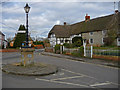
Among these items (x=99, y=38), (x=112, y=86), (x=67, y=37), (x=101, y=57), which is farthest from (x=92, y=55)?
(x=67, y=37)

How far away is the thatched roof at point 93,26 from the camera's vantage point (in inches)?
1183

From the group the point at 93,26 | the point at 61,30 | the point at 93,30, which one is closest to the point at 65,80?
the point at 93,30

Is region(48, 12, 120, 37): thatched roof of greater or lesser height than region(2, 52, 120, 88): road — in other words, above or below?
above

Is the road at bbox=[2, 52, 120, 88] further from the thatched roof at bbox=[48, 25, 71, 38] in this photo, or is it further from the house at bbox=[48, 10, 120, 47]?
the thatched roof at bbox=[48, 25, 71, 38]

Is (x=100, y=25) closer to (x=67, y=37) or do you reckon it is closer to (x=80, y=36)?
(x=80, y=36)

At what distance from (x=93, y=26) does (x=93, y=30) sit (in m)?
1.68

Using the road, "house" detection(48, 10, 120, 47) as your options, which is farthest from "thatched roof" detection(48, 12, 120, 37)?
the road

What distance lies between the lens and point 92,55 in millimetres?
16078

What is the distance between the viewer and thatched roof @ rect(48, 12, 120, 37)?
30041 mm

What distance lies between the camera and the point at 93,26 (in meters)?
36.9

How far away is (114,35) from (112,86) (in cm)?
2235

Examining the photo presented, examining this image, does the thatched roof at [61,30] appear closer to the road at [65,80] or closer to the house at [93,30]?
the house at [93,30]

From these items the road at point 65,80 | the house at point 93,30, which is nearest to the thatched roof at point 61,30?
the house at point 93,30

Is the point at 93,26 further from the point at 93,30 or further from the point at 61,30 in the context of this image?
the point at 61,30
